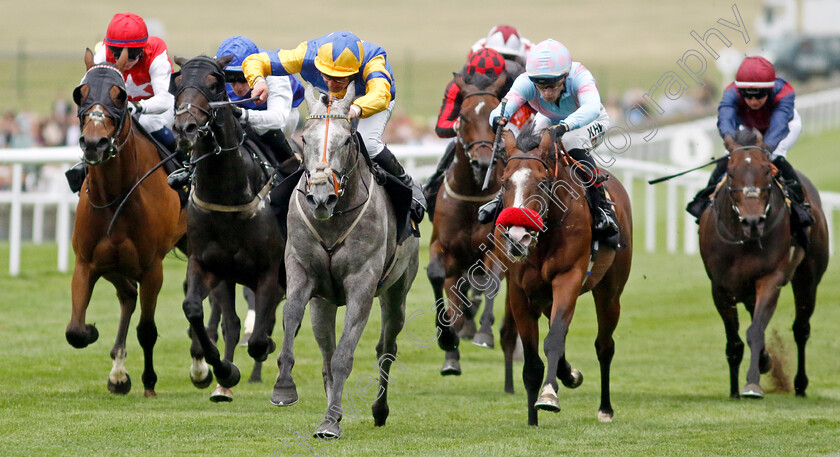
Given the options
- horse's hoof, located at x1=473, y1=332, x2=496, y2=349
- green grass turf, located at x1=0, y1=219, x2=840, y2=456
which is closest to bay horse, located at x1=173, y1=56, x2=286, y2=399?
green grass turf, located at x1=0, y1=219, x2=840, y2=456

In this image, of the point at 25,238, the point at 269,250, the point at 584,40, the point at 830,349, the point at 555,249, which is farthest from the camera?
the point at 584,40

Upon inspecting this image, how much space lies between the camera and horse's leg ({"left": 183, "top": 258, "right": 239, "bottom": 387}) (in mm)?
7707

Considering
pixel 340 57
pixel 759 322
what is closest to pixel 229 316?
pixel 340 57

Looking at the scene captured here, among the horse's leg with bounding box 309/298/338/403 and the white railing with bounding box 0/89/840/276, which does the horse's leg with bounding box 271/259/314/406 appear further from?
the white railing with bounding box 0/89/840/276

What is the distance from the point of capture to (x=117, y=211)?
8039 millimetres

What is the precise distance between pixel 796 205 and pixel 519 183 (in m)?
3.39

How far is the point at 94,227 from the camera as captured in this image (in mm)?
→ 8078

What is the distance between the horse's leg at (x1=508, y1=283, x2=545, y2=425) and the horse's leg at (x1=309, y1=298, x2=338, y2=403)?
111 centimetres

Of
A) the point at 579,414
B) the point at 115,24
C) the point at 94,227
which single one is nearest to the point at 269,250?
the point at 94,227

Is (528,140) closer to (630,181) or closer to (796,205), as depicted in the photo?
(796,205)

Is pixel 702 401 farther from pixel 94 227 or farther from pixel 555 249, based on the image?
pixel 94 227

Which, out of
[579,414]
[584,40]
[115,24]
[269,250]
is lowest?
[579,414]

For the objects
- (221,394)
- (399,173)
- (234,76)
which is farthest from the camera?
(234,76)

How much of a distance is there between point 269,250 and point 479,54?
2.97 m
